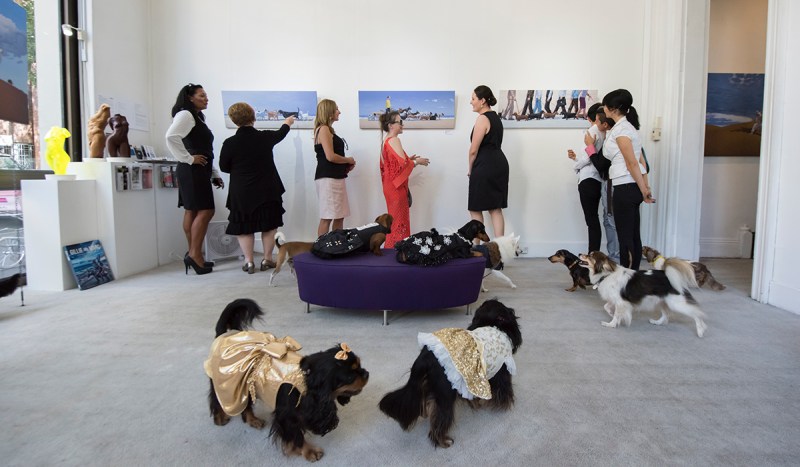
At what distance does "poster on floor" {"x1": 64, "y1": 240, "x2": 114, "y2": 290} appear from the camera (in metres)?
4.48

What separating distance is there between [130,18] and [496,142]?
4524mm

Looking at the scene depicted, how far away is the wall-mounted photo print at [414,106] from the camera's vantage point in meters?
6.18

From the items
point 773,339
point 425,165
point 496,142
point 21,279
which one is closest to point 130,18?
point 21,279

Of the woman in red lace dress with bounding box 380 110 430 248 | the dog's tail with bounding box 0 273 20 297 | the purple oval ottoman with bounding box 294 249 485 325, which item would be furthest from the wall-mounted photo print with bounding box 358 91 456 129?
the dog's tail with bounding box 0 273 20 297

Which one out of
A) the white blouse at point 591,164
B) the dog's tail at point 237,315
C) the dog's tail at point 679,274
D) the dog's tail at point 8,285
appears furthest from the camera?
the white blouse at point 591,164

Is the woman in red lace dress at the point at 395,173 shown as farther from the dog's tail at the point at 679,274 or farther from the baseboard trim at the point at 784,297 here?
the baseboard trim at the point at 784,297

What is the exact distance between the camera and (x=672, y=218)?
5.71m

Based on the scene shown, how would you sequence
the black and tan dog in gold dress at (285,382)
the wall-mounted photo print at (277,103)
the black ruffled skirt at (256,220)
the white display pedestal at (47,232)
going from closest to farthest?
the black and tan dog in gold dress at (285,382), the white display pedestal at (47,232), the black ruffled skirt at (256,220), the wall-mounted photo print at (277,103)

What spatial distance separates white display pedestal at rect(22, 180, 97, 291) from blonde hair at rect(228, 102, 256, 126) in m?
1.59

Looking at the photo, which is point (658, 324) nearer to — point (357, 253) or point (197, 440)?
point (357, 253)

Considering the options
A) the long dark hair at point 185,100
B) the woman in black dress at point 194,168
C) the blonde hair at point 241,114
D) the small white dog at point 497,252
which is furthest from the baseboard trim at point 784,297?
the long dark hair at point 185,100

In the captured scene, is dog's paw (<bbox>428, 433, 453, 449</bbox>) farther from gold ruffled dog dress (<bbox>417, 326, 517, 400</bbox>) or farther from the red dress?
the red dress

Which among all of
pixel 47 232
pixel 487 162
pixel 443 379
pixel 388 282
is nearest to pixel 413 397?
pixel 443 379

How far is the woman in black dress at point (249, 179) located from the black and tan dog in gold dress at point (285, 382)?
11.0 ft
